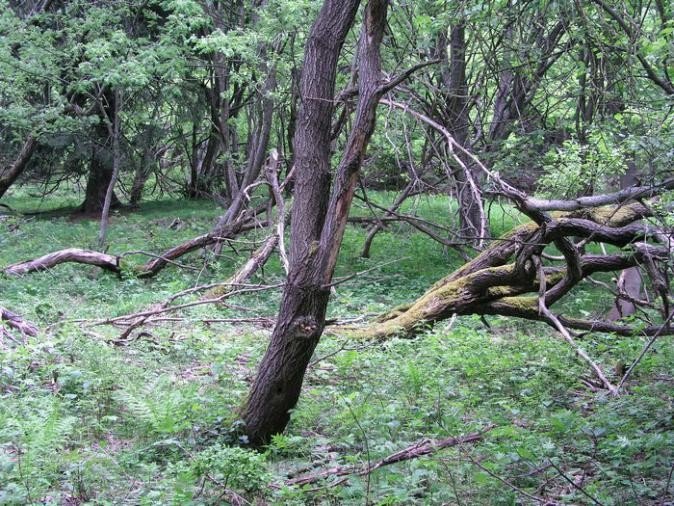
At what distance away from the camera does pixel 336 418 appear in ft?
17.5

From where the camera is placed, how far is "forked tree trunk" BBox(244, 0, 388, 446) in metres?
4.64

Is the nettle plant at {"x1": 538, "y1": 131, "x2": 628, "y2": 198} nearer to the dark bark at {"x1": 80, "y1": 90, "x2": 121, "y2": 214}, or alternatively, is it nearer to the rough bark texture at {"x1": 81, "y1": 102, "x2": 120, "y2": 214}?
the dark bark at {"x1": 80, "y1": 90, "x2": 121, "y2": 214}

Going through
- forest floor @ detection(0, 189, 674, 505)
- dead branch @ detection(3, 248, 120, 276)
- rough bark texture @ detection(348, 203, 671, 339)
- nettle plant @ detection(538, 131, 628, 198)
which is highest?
nettle plant @ detection(538, 131, 628, 198)

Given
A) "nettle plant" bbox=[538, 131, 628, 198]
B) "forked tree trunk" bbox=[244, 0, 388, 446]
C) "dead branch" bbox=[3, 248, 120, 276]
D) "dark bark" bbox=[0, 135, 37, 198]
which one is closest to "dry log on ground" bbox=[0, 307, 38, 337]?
"forked tree trunk" bbox=[244, 0, 388, 446]

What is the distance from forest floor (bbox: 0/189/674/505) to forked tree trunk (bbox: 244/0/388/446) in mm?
234

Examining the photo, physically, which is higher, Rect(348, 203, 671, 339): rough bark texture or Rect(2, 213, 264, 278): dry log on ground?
Rect(348, 203, 671, 339): rough bark texture

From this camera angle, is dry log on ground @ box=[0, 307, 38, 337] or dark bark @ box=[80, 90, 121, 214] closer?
dry log on ground @ box=[0, 307, 38, 337]

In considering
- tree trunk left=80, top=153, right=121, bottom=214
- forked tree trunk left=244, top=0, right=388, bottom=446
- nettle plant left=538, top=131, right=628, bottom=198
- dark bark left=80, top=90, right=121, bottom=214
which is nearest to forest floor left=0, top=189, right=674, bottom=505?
forked tree trunk left=244, top=0, right=388, bottom=446

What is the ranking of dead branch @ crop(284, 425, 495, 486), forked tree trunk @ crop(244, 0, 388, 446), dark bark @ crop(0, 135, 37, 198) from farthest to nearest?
1. dark bark @ crop(0, 135, 37, 198)
2. forked tree trunk @ crop(244, 0, 388, 446)
3. dead branch @ crop(284, 425, 495, 486)

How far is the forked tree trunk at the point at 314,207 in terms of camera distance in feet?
15.2

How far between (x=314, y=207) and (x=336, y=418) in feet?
5.27

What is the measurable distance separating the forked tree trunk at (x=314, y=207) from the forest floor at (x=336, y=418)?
23 cm

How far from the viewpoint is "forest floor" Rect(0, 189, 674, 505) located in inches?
164

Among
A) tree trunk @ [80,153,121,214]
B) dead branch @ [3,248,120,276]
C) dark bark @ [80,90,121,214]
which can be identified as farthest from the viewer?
tree trunk @ [80,153,121,214]
